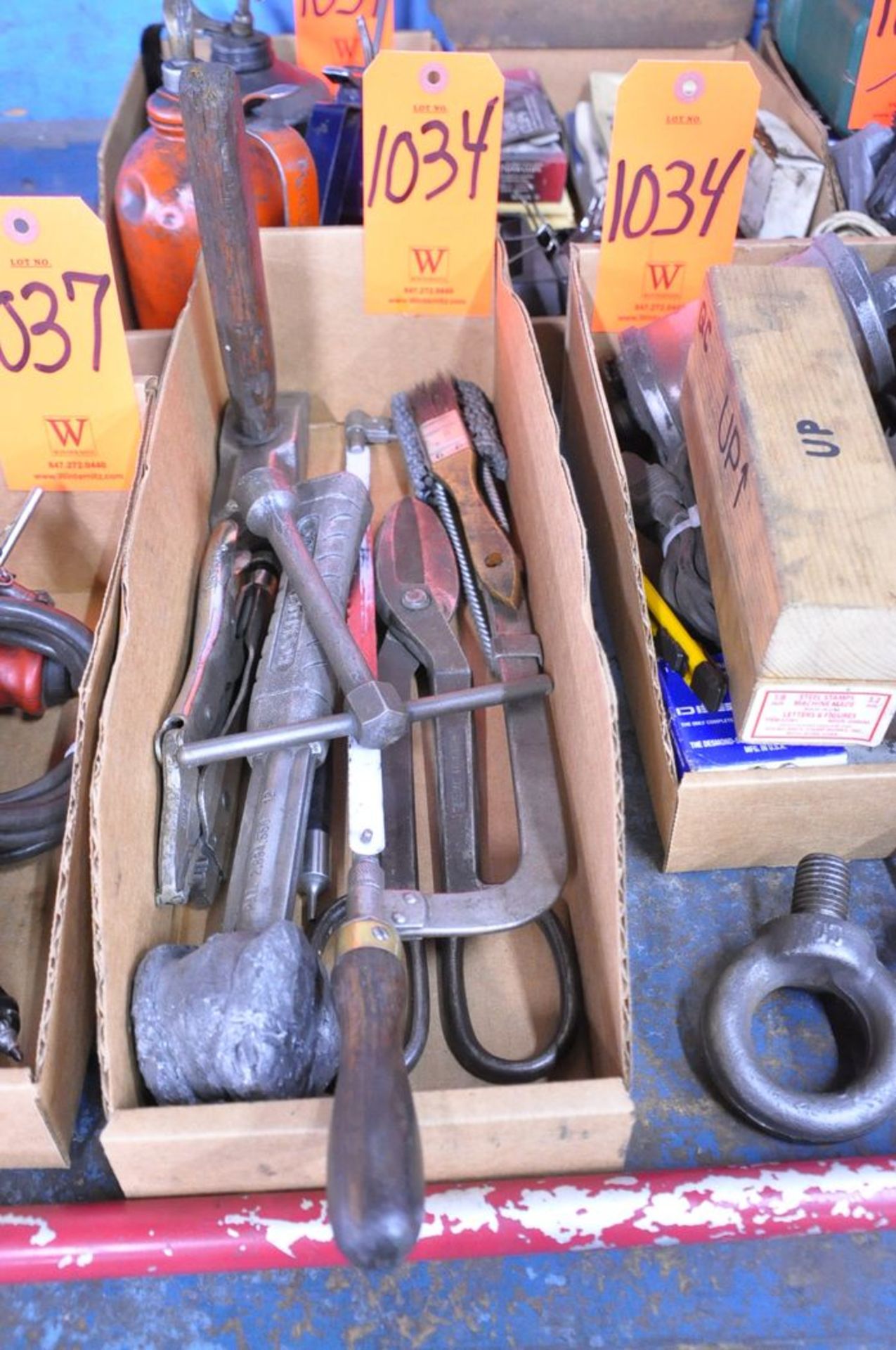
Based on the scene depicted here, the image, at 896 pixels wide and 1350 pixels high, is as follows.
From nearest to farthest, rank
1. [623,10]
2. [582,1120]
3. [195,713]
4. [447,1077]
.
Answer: [582,1120] < [447,1077] < [195,713] < [623,10]

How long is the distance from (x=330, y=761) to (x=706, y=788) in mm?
325

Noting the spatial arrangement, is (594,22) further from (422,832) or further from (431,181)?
(422,832)

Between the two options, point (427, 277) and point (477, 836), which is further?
point (427, 277)

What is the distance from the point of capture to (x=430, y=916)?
0.78 meters

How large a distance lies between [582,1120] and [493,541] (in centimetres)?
59

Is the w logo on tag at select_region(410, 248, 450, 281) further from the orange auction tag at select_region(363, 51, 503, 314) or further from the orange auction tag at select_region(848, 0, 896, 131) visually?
the orange auction tag at select_region(848, 0, 896, 131)

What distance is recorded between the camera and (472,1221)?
0.64 m

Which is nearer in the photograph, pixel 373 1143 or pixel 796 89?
pixel 373 1143

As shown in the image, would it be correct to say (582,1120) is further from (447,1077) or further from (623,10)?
(623,10)

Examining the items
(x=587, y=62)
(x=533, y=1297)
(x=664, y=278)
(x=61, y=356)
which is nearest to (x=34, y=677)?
(x=61, y=356)

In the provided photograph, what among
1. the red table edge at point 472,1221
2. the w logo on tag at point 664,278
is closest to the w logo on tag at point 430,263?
the w logo on tag at point 664,278

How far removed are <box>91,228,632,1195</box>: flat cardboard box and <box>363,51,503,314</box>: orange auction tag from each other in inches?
1.1

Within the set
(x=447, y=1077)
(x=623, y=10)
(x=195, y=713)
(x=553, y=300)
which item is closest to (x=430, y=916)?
(x=447, y=1077)

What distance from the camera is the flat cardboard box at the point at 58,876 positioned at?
678 mm
